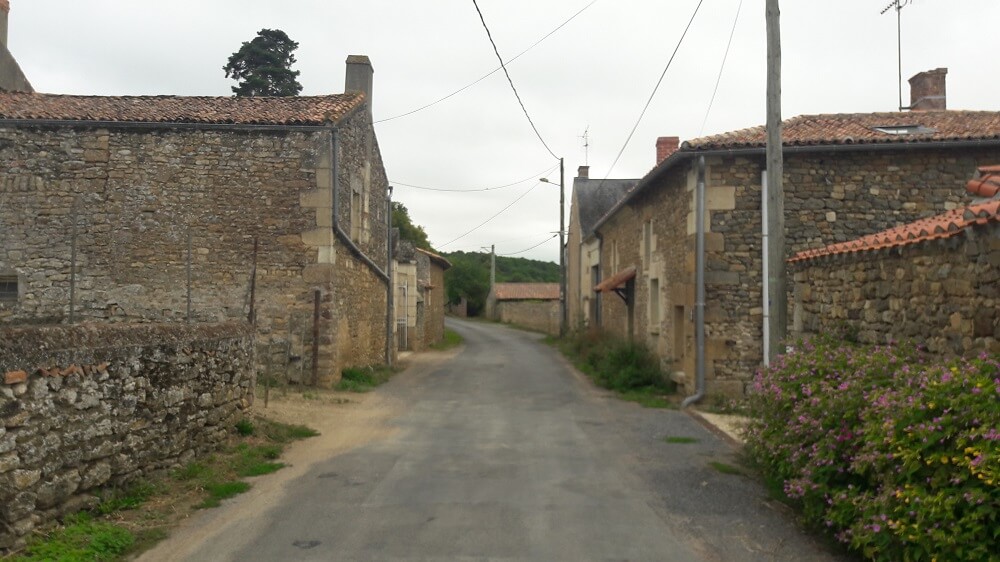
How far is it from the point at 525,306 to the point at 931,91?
104ft

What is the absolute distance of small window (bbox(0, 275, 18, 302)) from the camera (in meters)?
13.5

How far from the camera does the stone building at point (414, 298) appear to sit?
2583 centimetres

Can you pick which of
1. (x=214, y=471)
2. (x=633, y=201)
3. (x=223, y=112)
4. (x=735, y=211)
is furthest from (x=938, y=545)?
(x=633, y=201)

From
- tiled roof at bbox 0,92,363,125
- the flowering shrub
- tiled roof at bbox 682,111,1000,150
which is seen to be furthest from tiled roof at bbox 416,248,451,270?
the flowering shrub

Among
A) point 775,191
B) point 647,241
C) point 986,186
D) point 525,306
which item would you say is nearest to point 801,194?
point 775,191

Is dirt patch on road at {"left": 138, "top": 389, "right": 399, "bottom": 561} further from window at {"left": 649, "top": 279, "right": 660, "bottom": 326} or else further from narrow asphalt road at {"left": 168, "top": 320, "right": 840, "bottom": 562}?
window at {"left": 649, "top": 279, "right": 660, "bottom": 326}

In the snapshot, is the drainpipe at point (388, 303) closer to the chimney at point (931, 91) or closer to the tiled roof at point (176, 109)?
the tiled roof at point (176, 109)

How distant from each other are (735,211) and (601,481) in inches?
258

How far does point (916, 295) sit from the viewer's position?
6.33 meters

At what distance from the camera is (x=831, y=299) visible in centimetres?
829

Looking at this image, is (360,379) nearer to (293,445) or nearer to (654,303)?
(654,303)

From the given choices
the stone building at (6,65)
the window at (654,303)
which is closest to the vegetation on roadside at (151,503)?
the window at (654,303)

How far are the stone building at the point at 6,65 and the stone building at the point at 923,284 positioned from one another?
15701 millimetres

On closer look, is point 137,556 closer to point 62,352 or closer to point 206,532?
point 206,532
